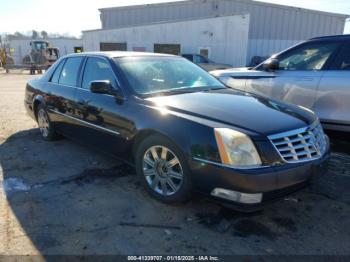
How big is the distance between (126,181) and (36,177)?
3.84 ft

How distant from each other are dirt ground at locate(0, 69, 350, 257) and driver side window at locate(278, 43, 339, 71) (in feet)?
5.46

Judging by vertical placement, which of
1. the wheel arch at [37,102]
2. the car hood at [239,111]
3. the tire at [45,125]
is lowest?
the tire at [45,125]

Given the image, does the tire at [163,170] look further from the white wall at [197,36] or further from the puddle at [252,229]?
the white wall at [197,36]

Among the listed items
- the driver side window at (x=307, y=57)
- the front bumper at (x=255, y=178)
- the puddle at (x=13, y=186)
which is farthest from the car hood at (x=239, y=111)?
the puddle at (x=13, y=186)

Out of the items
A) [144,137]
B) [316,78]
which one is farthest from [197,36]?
[144,137]

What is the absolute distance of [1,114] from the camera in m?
8.13

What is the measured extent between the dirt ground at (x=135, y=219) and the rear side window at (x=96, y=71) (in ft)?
3.94

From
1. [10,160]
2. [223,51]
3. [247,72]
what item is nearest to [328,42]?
[247,72]

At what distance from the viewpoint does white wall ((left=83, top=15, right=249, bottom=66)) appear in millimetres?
21312

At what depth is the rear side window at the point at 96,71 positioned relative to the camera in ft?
13.1

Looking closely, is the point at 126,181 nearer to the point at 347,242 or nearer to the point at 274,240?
the point at 274,240

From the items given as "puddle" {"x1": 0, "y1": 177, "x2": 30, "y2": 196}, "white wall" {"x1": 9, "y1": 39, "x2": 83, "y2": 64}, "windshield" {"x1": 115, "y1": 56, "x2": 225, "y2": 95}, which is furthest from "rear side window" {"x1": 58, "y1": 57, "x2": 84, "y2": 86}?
"white wall" {"x1": 9, "y1": 39, "x2": 83, "y2": 64}

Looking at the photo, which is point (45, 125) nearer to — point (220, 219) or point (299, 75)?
point (220, 219)

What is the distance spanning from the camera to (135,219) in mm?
3096
